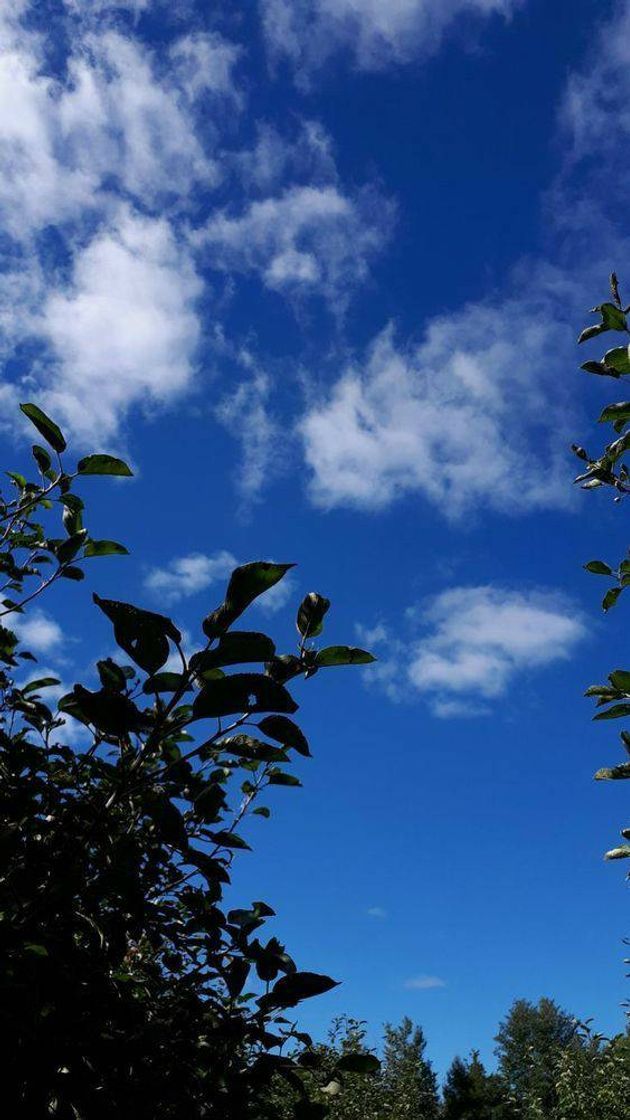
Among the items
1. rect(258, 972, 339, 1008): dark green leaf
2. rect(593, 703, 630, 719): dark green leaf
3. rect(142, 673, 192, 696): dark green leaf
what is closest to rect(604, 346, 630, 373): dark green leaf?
rect(593, 703, 630, 719): dark green leaf

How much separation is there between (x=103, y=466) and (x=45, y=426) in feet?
0.86

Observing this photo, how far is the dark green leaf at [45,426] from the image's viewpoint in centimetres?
255

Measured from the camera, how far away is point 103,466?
2.62m

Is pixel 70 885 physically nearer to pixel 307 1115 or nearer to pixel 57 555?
pixel 307 1115

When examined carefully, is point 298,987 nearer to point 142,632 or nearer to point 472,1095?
point 142,632

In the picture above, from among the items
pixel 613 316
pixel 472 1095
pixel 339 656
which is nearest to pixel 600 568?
pixel 613 316

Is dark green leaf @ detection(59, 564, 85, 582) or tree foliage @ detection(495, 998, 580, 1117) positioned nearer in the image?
dark green leaf @ detection(59, 564, 85, 582)

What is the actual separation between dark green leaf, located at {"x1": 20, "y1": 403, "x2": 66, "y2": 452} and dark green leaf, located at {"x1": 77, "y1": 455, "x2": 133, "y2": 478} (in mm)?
156

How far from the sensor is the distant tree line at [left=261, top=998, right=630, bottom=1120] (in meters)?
3.65

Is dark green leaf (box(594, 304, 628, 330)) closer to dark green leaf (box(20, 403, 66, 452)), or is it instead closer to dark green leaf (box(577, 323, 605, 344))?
dark green leaf (box(577, 323, 605, 344))

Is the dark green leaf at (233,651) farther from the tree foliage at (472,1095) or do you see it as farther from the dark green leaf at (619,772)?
the tree foliage at (472,1095)

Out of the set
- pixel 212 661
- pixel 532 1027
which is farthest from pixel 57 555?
pixel 532 1027

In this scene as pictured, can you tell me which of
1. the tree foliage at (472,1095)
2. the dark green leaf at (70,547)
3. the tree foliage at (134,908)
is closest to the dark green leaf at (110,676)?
the tree foliage at (134,908)

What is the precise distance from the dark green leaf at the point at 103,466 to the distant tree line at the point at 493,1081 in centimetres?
193
